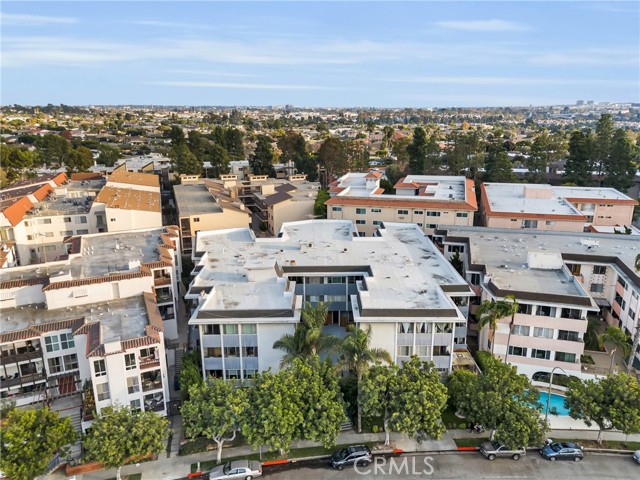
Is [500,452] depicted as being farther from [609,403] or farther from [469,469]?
[609,403]

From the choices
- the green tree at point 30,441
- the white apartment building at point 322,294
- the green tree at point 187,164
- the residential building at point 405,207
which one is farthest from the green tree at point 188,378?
the green tree at point 187,164

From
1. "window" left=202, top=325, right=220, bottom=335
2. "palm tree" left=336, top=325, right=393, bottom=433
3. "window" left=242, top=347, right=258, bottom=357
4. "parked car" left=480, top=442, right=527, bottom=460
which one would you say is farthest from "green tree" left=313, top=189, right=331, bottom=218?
"parked car" left=480, top=442, right=527, bottom=460

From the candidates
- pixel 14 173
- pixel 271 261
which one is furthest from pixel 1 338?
pixel 14 173

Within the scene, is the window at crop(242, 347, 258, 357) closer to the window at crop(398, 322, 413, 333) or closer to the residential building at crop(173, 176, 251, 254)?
the window at crop(398, 322, 413, 333)

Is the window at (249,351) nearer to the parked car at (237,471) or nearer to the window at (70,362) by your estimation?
the parked car at (237,471)

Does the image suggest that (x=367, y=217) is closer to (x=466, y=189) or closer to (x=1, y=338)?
(x=466, y=189)
